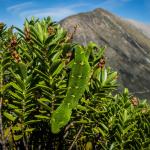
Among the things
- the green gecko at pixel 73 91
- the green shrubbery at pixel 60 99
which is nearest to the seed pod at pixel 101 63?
the green shrubbery at pixel 60 99

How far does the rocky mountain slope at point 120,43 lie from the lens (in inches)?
669

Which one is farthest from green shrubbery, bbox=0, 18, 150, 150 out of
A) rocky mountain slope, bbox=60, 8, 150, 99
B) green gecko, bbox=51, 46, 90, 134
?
rocky mountain slope, bbox=60, 8, 150, 99

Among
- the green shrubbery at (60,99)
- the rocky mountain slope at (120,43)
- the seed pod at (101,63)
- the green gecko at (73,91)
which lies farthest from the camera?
the rocky mountain slope at (120,43)

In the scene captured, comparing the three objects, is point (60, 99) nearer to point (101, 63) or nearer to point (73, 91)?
point (73, 91)

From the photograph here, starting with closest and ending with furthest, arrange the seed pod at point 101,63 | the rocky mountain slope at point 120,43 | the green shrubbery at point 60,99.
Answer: the green shrubbery at point 60,99 < the seed pod at point 101,63 < the rocky mountain slope at point 120,43

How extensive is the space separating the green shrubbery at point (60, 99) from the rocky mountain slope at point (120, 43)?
458 inches

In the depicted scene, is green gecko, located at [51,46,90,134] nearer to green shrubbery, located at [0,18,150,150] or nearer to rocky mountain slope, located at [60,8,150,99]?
green shrubbery, located at [0,18,150,150]

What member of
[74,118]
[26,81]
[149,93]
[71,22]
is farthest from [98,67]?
[71,22]

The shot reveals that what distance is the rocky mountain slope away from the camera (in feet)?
55.7

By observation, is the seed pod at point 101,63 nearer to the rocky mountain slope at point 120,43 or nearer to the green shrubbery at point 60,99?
the green shrubbery at point 60,99

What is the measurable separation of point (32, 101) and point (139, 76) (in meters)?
13.2

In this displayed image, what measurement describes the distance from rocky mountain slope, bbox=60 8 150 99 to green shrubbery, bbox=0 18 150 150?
38.1 feet

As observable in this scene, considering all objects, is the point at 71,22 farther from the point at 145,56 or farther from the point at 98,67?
the point at 98,67

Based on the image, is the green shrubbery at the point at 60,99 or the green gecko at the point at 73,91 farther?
the green shrubbery at the point at 60,99
